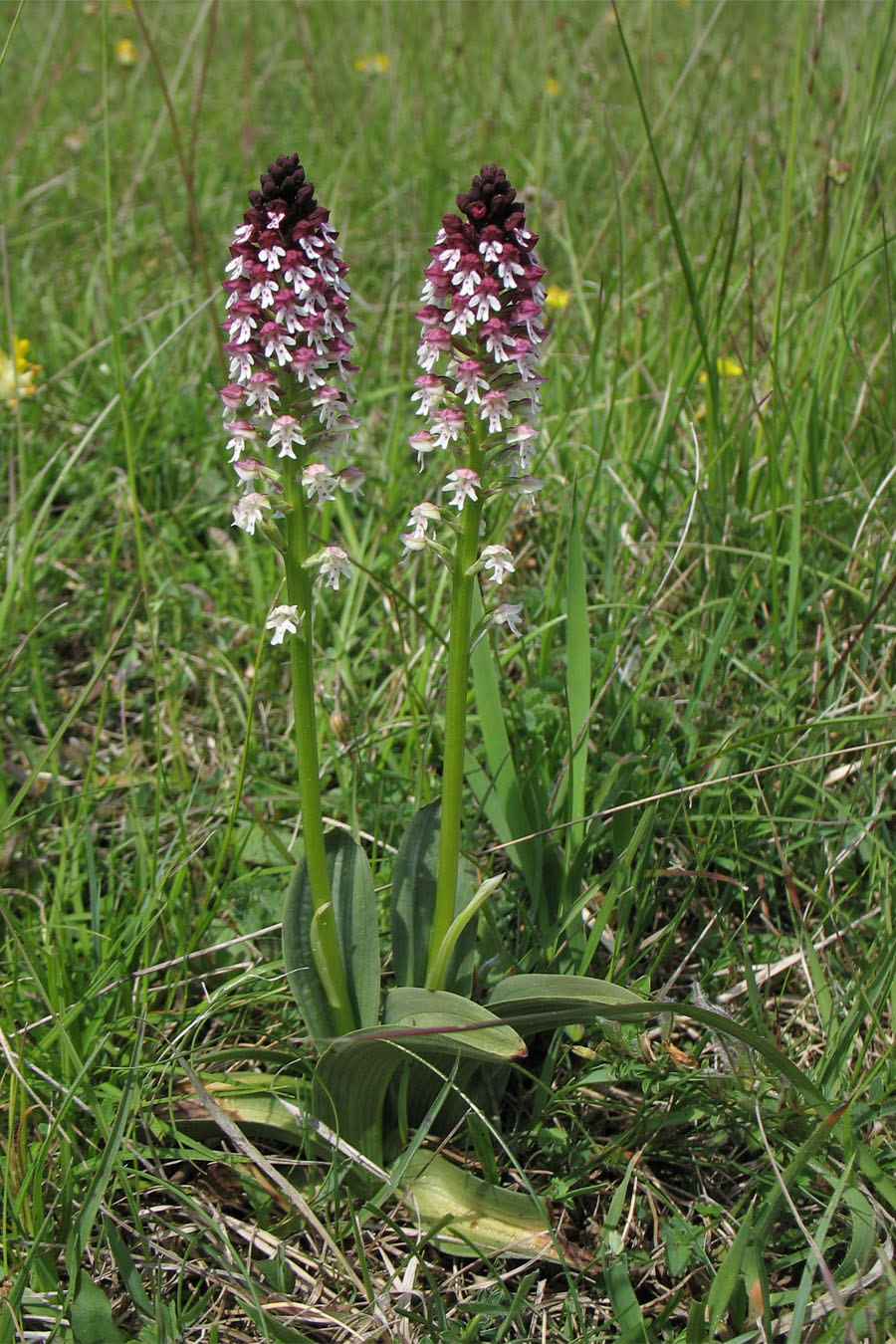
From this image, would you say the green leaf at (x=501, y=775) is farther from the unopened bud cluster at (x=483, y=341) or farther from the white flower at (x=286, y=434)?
the white flower at (x=286, y=434)

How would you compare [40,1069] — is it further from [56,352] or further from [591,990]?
[56,352]

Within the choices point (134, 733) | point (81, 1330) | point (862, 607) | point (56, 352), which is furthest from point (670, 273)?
point (81, 1330)

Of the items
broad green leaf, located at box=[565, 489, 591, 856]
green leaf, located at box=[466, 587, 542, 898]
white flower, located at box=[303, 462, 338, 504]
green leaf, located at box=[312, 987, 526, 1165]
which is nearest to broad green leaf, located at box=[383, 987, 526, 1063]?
green leaf, located at box=[312, 987, 526, 1165]

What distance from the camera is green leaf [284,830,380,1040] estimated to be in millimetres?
2480

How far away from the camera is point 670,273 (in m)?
5.53

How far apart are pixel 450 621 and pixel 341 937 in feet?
2.78

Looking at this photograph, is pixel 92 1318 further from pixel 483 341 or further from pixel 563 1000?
pixel 483 341

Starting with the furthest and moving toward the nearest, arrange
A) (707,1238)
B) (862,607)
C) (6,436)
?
(6,436), (862,607), (707,1238)

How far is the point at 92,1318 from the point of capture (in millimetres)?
2061

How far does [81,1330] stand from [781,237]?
3448mm

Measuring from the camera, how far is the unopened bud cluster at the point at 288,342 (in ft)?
6.36

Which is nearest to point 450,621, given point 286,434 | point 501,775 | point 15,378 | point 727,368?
point 286,434

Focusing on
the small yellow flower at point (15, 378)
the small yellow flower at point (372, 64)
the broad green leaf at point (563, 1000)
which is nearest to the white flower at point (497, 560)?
the broad green leaf at point (563, 1000)

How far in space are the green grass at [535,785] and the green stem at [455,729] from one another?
279 millimetres
